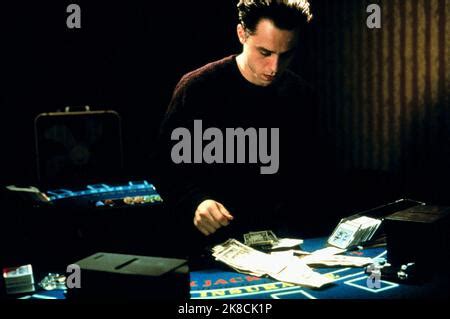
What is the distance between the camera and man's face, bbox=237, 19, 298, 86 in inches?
102

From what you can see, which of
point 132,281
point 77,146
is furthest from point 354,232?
point 77,146

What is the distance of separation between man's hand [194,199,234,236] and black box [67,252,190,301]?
0.49 metres

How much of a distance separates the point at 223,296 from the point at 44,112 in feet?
11.3

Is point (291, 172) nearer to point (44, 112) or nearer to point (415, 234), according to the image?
point (415, 234)

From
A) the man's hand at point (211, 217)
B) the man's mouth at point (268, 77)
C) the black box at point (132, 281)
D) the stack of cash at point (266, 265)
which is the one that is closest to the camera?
the black box at point (132, 281)

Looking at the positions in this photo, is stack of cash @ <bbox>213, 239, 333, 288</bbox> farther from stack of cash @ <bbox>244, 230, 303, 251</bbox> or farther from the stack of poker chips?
the stack of poker chips

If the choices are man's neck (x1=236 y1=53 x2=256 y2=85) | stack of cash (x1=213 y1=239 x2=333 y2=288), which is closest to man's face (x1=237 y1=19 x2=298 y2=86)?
man's neck (x1=236 y1=53 x2=256 y2=85)

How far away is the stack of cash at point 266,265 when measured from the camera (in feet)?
6.94

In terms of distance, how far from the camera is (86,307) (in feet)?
6.16

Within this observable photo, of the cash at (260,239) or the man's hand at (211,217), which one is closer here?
the man's hand at (211,217)

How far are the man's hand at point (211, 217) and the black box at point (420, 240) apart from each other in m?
0.71

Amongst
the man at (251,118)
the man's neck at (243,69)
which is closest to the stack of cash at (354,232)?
the man at (251,118)

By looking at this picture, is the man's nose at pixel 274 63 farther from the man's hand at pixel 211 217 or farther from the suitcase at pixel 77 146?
the suitcase at pixel 77 146

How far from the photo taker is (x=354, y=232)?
2.55 meters
